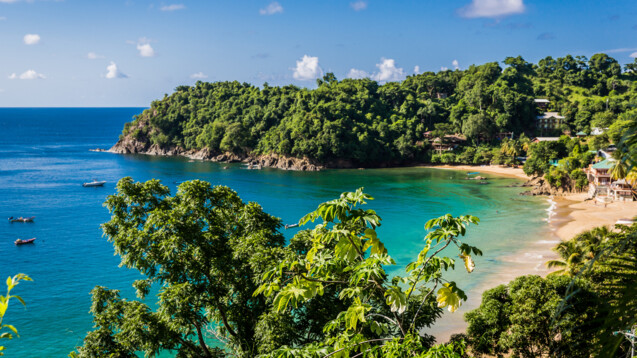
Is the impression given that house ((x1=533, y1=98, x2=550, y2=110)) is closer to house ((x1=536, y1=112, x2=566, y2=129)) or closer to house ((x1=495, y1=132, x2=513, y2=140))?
house ((x1=536, y1=112, x2=566, y2=129))

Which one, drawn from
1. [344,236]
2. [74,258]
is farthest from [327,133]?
[344,236]

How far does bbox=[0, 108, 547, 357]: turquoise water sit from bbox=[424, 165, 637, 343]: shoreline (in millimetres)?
660

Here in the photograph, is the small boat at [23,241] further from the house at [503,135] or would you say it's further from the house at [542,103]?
the house at [542,103]

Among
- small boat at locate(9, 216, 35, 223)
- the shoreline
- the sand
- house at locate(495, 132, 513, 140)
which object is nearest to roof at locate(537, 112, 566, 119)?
house at locate(495, 132, 513, 140)

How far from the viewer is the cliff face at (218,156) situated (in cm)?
7962

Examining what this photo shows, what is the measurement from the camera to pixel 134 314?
418 inches

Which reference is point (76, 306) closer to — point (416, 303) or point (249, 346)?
point (249, 346)

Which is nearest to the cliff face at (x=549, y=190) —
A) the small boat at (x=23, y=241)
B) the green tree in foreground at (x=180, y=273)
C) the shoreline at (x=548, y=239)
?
the shoreline at (x=548, y=239)

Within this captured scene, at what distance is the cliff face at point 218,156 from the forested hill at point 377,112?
1.77ft

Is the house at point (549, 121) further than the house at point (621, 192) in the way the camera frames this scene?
Yes

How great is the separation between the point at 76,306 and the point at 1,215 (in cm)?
2941

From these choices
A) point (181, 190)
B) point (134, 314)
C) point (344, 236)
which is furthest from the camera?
point (181, 190)

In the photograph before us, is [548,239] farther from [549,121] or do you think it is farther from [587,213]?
[549,121]

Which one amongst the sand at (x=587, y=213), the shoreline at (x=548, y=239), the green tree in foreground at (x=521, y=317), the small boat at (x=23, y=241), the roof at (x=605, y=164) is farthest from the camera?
the sand at (x=587, y=213)
